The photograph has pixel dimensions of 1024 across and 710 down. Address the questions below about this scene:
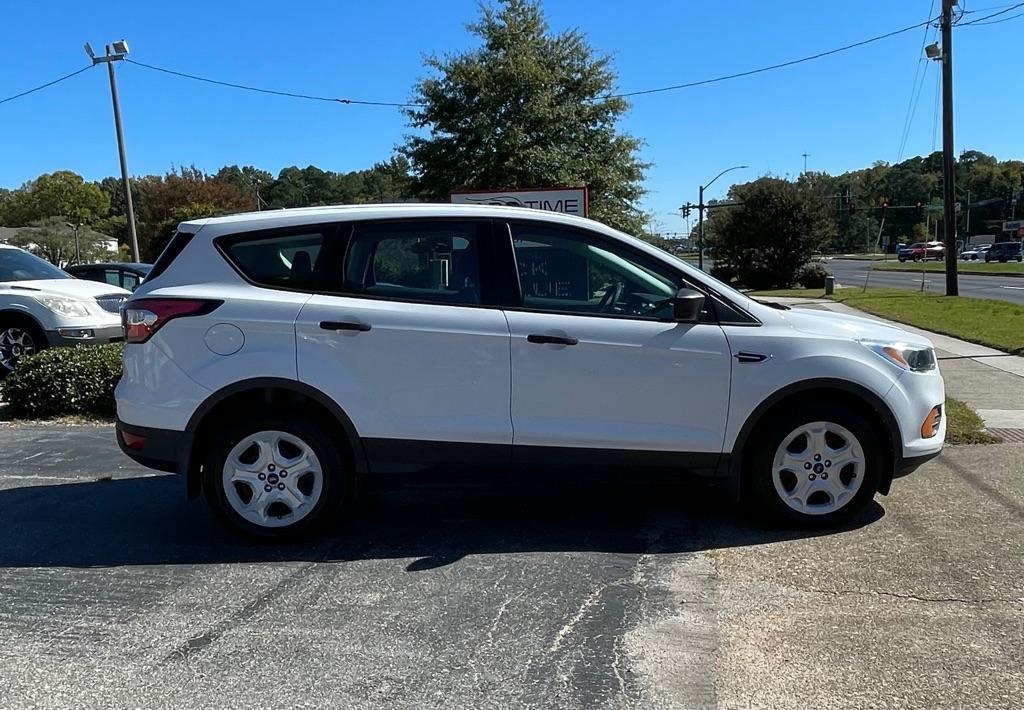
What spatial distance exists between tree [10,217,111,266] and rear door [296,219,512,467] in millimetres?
58330

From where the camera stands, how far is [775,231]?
120ft

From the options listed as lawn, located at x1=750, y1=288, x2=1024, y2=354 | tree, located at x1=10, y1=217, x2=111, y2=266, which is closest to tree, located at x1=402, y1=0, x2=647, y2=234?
lawn, located at x1=750, y1=288, x2=1024, y2=354

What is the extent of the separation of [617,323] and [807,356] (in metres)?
1.04

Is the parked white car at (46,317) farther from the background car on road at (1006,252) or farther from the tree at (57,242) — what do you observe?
the background car on road at (1006,252)

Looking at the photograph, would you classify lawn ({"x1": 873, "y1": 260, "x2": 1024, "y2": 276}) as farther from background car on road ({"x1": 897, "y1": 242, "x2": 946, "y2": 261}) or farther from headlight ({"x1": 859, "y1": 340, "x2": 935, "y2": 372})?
headlight ({"x1": 859, "y1": 340, "x2": 935, "y2": 372})

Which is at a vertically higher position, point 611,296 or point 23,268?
point 23,268

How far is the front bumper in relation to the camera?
9.72 metres

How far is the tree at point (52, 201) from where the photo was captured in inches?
3541

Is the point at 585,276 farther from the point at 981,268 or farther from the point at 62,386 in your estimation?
the point at 981,268

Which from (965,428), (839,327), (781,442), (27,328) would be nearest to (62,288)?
(27,328)

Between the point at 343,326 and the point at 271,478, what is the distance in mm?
947

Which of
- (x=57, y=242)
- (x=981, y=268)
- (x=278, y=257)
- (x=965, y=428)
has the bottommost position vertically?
(x=965, y=428)

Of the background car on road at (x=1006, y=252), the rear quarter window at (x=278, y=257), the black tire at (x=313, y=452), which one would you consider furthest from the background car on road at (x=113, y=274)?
the background car on road at (x=1006, y=252)

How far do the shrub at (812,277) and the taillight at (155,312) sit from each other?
35.4m
